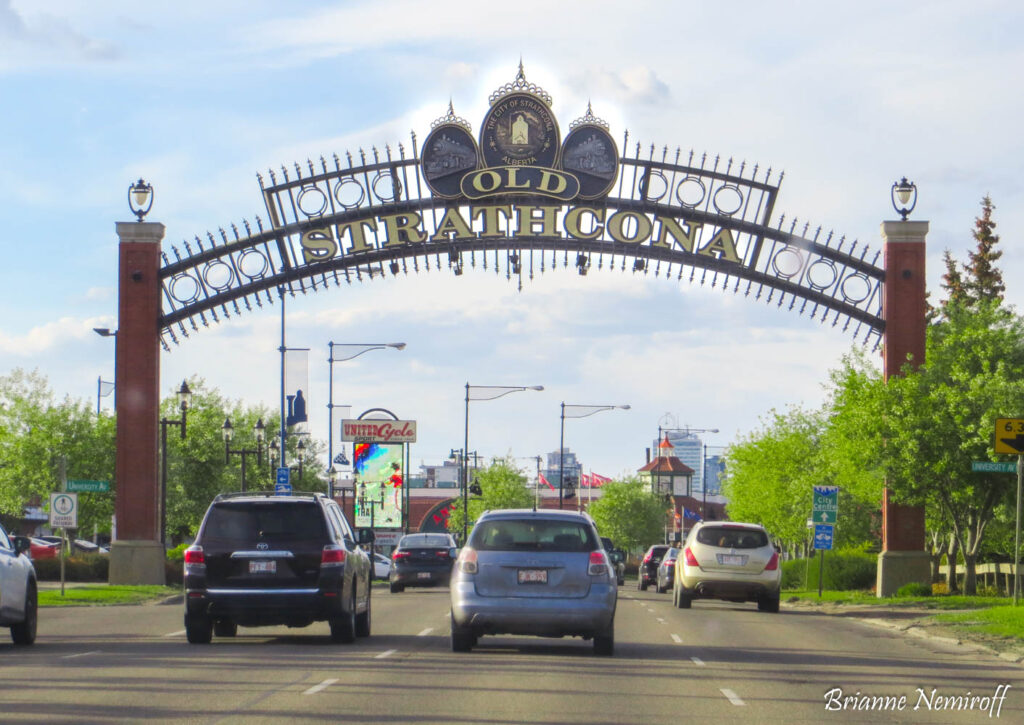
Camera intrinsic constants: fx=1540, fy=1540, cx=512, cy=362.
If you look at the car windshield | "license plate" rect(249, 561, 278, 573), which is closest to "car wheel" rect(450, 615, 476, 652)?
"license plate" rect(249, 561, 278, 573)

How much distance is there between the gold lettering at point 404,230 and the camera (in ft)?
127

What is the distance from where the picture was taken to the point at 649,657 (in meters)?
17.7

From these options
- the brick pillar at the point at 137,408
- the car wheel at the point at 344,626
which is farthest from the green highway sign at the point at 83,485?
the car wheel at the point at 344,626

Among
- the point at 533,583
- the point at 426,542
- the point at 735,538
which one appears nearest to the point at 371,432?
the point at 426,542

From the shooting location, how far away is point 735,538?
29.5 metres

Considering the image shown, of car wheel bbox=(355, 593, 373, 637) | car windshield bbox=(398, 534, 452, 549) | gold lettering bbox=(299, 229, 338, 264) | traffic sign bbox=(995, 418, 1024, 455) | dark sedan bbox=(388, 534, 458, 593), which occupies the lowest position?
dark sedan bbox=(388, 534, 458, 593)

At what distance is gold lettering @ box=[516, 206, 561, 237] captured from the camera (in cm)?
3859

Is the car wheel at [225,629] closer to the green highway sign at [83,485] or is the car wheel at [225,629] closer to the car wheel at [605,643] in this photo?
the car wheel at [605,643]

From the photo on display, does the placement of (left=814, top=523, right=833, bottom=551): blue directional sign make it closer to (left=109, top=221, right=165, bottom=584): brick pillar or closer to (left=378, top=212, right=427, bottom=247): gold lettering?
(left=378, top=212, right=427, bottom=247): gold lettering

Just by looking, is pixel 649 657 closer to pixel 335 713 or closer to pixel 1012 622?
pixel 335 713

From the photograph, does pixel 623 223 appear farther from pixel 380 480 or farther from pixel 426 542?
pixel 380 480

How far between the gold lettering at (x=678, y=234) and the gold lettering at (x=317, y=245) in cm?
813

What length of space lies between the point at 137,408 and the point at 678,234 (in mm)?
14055

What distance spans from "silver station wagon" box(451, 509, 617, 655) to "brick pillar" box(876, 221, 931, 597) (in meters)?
20.6
